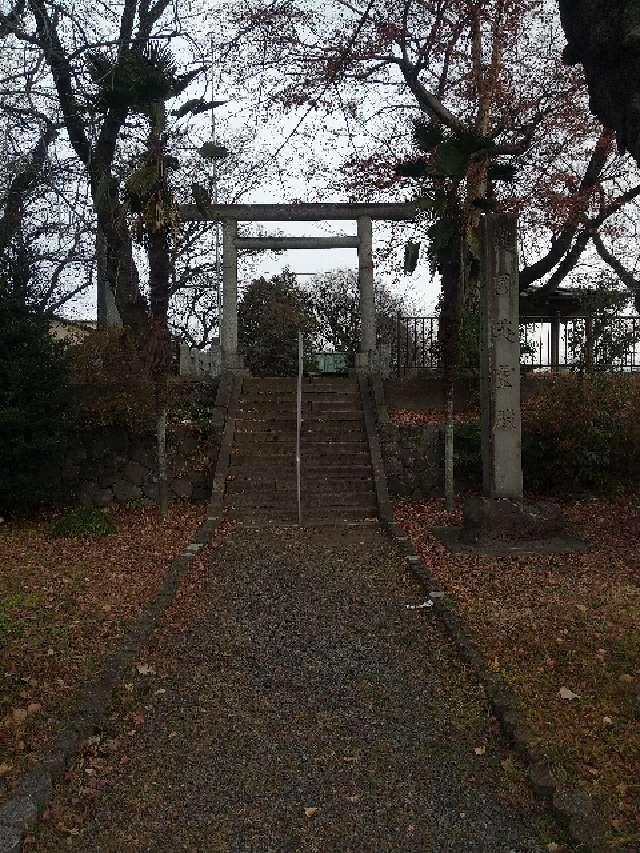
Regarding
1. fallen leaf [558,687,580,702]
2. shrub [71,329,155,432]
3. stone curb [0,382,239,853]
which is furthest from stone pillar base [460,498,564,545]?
shrub [71,329,155,432]

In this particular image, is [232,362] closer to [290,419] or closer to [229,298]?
[229,298]

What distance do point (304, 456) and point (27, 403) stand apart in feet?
14.0

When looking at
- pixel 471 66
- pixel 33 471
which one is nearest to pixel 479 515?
pixel 33 471

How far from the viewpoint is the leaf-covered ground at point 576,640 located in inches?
144

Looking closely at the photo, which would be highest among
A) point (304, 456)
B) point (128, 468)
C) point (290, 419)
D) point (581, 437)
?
point (290, 419)

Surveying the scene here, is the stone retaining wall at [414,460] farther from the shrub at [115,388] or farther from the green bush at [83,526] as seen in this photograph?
the green bush at [83,526]

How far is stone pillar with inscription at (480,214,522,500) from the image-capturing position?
9086mm

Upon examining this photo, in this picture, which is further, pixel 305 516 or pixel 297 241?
pixel 297 241

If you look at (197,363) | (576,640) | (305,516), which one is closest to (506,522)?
(305,516)

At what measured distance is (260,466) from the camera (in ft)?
39.1

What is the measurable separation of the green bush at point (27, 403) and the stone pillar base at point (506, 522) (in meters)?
5.65

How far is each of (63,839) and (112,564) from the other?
5193mm

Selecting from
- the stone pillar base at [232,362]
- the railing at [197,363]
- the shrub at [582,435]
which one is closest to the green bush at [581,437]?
the shrub at [582,435]

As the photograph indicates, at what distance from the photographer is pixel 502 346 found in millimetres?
9109
